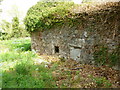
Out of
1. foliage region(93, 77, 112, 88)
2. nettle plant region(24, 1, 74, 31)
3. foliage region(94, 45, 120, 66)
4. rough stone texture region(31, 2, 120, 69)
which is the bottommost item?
foliage region(93, 77, 112, 88)

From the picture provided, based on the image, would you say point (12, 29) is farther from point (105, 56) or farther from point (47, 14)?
point (105, 56)

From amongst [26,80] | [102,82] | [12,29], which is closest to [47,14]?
[26,80]

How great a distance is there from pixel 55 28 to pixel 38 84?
357 cm

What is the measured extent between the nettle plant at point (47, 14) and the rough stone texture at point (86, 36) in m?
0.37

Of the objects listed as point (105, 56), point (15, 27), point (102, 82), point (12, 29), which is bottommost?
point (102, 82)

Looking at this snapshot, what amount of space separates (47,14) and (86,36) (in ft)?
8.99

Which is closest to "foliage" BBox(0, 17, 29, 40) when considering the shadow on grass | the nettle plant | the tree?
the tree

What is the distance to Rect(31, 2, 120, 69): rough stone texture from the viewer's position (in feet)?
14.3

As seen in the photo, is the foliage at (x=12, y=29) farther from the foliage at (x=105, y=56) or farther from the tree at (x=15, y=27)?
the foliage at (x=105, y=56)

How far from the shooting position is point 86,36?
508 centimetres

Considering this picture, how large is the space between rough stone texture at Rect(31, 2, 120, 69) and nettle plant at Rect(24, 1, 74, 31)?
0.37 metres

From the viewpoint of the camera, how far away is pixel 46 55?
23.7 ft

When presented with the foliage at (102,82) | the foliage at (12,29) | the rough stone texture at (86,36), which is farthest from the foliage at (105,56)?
the foliage at (12,29)

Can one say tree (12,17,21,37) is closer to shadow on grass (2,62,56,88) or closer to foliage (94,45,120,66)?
shadow on grass (2,62,56,88)
